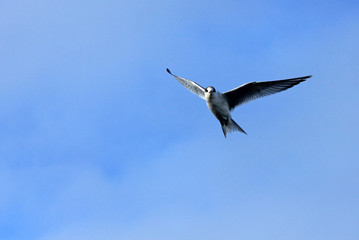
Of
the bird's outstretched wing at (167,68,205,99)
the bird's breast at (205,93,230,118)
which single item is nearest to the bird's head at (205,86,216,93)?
the bird's breast at (205,93,230,118)

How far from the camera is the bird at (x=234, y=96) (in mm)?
21312

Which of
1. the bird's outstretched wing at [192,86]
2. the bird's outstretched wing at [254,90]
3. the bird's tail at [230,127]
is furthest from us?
the bird's outstretched wing at [192,86]

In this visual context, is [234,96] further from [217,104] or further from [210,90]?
[210,90]

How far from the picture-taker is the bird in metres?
21.3

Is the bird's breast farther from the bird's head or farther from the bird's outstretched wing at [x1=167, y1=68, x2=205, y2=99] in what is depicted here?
the bird's outstretched wing at [x1=167, y1=68, x2=205, y2=99]

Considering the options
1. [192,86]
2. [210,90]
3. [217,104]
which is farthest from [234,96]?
[192,86]

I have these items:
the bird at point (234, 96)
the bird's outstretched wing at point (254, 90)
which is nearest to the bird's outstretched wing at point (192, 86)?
the bird at point (234, 96)

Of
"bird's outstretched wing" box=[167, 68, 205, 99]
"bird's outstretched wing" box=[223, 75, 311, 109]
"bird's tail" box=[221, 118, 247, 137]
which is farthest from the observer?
"bird's outstretched wing" box=[167, 68, 205, 99]

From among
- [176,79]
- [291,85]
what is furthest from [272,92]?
[176,79]

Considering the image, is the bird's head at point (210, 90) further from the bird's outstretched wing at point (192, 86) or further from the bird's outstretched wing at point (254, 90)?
the bird's outstretched wing at point (192, 86)

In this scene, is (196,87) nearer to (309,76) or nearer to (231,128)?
(231,128)

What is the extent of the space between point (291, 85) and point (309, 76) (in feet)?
4.37

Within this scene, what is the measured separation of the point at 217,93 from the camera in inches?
845

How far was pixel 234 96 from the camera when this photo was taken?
22.2 meters
